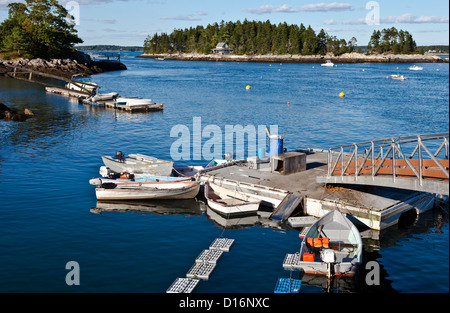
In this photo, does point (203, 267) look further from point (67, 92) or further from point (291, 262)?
point (67, 92)

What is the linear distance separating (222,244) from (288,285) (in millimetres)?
5359

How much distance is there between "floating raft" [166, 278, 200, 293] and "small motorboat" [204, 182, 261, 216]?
913cm

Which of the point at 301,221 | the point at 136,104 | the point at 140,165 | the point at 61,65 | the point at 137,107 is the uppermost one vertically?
the point at 61,65

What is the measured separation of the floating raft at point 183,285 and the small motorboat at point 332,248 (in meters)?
5.22

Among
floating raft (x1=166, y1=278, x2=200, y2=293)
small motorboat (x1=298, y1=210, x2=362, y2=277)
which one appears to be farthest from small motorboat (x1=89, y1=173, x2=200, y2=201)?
floating raft (x1=166, y1=278, x2=200, y2=293)

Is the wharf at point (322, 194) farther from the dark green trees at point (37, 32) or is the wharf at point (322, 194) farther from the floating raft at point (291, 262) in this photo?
the dark green trees at point (37, 32)

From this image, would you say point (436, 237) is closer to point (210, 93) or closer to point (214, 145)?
point (214, 145)

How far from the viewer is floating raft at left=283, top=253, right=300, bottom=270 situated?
21.7 m

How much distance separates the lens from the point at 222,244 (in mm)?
24359


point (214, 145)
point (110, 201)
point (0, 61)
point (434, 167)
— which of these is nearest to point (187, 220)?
point (110, 201)

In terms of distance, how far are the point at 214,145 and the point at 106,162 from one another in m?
15.6

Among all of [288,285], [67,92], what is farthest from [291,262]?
[67,92]

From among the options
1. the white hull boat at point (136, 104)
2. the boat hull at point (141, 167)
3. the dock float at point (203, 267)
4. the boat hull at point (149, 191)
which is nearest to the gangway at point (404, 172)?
the dock float at point (203, 267)

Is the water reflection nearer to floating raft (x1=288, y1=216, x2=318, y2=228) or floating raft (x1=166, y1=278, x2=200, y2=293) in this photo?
floating raft (x1=288, y1=216, x2=318, y2=228)
